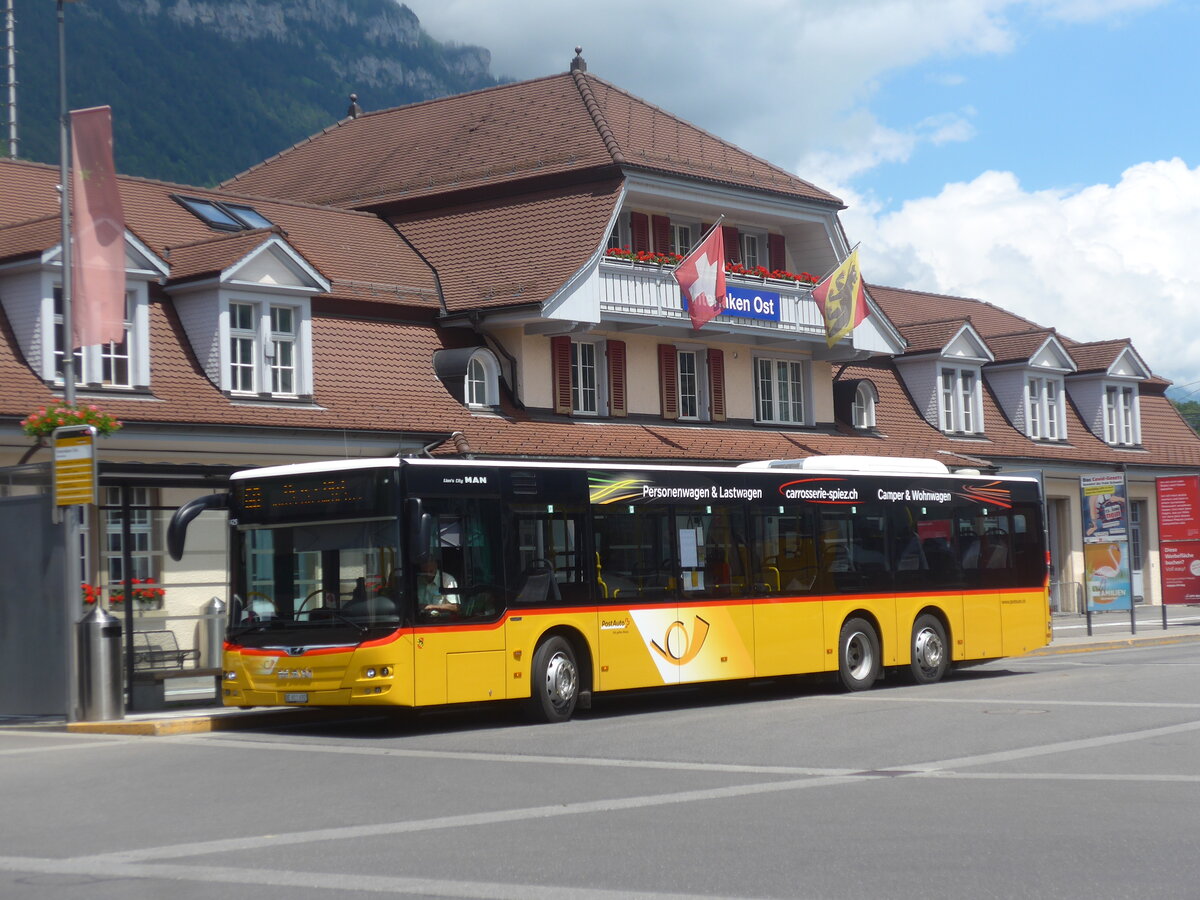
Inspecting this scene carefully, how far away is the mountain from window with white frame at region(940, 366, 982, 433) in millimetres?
88332

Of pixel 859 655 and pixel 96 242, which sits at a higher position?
pixel 96 242

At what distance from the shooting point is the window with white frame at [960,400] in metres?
44.3

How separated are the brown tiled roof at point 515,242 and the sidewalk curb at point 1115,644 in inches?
444

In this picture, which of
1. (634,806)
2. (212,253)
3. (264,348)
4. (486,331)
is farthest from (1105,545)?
(634,806)

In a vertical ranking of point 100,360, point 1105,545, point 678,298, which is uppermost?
point 678,298

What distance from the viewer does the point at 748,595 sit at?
20.8 meters

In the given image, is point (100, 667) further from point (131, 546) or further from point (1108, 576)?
point (1108, 576)

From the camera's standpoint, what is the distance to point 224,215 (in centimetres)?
3177

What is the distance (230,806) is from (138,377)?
15459mm

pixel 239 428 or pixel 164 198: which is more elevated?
pixel 164 198

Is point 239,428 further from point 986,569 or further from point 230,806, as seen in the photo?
point 230,806

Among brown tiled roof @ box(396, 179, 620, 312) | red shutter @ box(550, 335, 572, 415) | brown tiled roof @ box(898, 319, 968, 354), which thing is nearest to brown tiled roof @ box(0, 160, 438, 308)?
brown tiled roof @ box(396, 179, 620, 312)

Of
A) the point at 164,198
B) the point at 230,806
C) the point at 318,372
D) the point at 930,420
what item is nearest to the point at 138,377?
the point at 318,372

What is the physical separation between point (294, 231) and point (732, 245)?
10071mm
